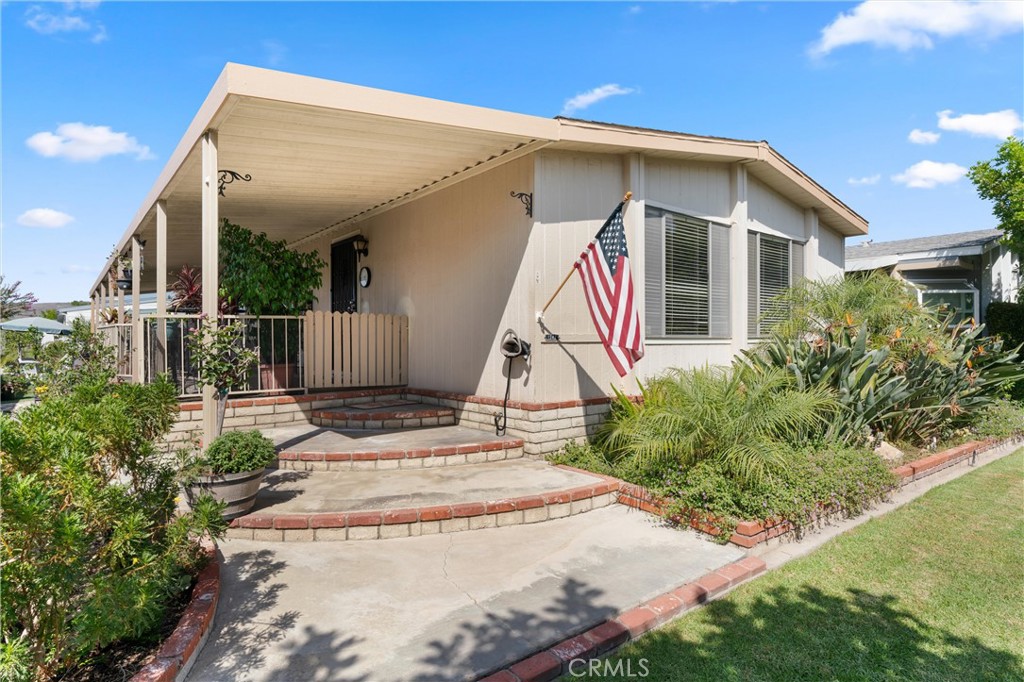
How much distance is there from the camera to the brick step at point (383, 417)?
698 cm

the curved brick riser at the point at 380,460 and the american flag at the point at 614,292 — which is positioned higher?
the american flag at the point at 614,292

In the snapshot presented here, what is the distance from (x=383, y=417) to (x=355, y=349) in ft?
5.51

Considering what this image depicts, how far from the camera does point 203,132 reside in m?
4.87

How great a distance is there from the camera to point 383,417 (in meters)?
6.98

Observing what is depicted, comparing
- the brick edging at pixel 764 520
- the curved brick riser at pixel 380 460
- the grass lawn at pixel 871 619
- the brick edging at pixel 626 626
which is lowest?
the grass lawn at pixel 871 619

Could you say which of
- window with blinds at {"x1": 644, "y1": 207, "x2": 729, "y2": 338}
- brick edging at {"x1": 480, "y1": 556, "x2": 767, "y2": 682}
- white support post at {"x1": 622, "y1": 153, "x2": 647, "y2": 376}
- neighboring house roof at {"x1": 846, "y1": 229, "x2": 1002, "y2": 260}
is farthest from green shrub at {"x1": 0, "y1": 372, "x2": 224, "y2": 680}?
neighboring house roof at {"x1": 846, "y1": 229, "x2": 1002, "y2": 260}

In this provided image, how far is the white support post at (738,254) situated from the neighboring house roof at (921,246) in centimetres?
920

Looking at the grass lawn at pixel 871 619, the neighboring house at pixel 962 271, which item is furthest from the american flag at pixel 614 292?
the neighboring house at pixel 962 271

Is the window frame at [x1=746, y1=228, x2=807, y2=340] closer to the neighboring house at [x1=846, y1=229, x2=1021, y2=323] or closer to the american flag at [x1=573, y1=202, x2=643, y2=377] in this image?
the american flag at [x1=573, y1=202, x2=643, y2=377]

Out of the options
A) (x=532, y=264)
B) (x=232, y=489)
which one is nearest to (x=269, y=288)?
(x=532, y=264)

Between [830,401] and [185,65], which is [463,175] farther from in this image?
[830,401]

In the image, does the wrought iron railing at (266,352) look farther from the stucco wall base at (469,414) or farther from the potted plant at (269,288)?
the stucco wall base at (469,414)

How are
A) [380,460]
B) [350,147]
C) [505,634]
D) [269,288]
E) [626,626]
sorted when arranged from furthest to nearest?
[269,288]
[350,147]
[380,460]
[626,626]
[505,634]

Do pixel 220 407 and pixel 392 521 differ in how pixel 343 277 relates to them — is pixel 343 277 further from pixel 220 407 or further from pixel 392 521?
pixel 392 521
